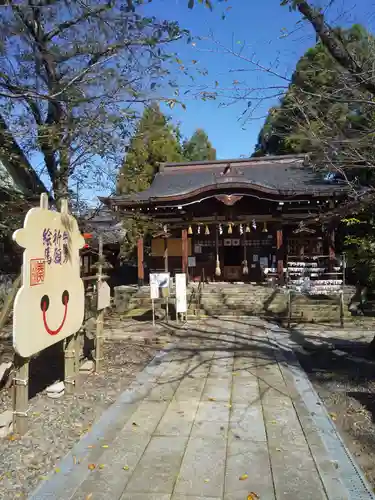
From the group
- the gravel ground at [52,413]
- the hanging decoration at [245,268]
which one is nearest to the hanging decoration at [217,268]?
the hanging decoration at [245,268]

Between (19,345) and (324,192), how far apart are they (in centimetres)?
1235

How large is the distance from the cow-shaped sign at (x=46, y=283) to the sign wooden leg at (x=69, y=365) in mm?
231

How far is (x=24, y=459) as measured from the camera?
3633 millimetres

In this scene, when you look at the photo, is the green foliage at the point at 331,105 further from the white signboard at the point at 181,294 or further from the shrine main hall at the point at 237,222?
the shrine main hall at the point at 237,222

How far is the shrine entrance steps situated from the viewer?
12336 mm

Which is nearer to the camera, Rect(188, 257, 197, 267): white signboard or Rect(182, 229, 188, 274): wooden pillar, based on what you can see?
Rect(182, 229, 188, 274): wooden pillar

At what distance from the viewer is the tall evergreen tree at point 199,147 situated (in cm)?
3721

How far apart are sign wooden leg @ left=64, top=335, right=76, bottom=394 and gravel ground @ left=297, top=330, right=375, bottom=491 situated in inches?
131

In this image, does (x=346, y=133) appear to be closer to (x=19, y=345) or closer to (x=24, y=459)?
(x=19, y=345)

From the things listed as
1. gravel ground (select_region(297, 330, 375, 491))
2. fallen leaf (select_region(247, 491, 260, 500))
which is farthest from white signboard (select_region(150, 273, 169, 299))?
fallen leaf (select_region(247, 491, 260, 500))

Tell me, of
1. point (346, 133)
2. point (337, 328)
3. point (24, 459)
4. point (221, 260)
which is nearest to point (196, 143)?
point (221, 260)

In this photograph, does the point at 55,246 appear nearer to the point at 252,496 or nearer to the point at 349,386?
the point at 252,496

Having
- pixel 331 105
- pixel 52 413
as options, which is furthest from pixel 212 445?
pixel 331 105

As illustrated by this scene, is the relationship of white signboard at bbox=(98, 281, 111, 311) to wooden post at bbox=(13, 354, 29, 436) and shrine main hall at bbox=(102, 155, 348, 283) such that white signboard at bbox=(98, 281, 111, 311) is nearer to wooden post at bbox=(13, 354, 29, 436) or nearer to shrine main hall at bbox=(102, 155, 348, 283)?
wooden post at bbox=(13, 354, 29, 436)
